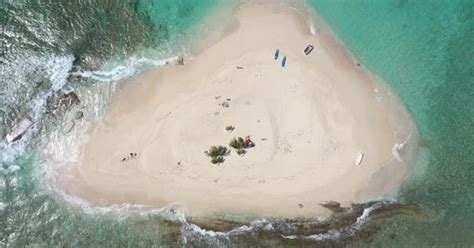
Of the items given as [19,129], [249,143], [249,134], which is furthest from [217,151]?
[19,129]

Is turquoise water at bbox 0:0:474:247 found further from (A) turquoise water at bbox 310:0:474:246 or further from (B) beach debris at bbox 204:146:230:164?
(B) beach debris at bbox 204:146:230:164

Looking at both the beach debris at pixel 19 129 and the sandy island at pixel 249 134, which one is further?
the beach debris at pixel 19 129

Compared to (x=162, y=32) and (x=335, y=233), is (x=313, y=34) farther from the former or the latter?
(x=335, y=233)

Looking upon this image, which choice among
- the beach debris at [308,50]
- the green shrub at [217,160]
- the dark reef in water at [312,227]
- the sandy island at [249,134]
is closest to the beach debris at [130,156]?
the sandy island at [249,134]

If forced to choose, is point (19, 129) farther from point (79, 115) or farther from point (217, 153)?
point (217, 153)

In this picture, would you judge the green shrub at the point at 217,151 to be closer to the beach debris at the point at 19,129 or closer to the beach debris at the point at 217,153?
the beach debris at the point at 217,153

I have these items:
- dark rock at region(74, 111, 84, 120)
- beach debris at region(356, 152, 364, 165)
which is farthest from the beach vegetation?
dark rock at region(74, 111, 84, 120)

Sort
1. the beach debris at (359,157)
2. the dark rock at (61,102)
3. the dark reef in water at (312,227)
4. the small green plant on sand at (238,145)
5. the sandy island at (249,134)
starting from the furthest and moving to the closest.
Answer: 1. the dark rock at (61,102)
2. the beach debris at (359,157)
3. the small green plant on sand at (238,145)
4. the sandy island at (249,134)
5. the dark reef in water at (312,227)
